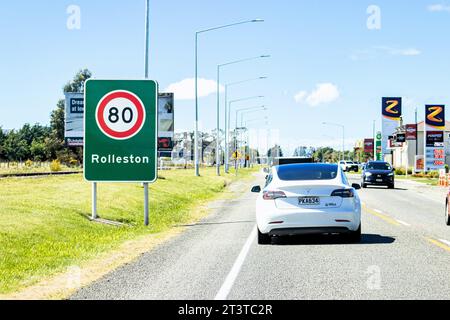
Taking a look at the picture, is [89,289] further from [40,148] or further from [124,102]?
[40,148]

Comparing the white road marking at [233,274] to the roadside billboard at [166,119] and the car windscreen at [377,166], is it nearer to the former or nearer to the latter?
the car windscreen at [377,166]

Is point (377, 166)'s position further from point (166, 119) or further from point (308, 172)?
point (308, 172)

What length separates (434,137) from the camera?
213 ft

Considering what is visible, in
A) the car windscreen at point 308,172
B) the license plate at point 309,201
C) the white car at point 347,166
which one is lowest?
the white car at point 347,166

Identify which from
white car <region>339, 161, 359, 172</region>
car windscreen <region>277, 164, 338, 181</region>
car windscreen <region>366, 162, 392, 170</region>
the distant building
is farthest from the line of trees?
car windscreen <region>277, 164, 338, 181</region>

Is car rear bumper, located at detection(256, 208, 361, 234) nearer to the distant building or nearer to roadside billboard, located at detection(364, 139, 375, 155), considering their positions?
the distant building

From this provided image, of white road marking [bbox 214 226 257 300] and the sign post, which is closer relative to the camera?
white road marking [bbox 214 226 257 300]

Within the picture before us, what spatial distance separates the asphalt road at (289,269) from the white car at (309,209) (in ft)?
1.14

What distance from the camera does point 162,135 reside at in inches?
2085

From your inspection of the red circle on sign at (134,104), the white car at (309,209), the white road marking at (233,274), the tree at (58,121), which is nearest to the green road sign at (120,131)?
the red circle on sign at (134,104)

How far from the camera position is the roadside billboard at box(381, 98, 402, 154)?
85.2 meters

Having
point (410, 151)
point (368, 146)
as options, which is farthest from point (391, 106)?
point (368, 146)

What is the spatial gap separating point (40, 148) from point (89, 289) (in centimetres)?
11820

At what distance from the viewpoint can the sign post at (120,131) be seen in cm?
1836
